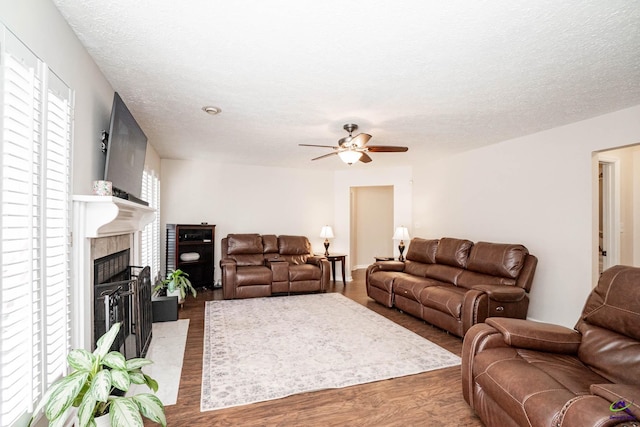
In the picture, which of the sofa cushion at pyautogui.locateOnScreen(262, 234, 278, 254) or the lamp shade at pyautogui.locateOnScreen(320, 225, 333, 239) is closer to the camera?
the sofa cushion at pyautogui.locateOnScreen(262, 234, 278, 254)

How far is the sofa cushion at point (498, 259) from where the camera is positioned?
3.76 metres

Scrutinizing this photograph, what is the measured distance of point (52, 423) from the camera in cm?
125

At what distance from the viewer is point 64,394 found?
1.26 m

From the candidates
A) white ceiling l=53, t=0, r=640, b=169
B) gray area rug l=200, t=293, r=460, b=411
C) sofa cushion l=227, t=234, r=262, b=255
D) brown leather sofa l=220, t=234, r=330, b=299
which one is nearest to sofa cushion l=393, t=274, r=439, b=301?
gray area rug l=200, t=293, r=460, b=411

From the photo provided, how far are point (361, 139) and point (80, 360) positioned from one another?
2.93 meters

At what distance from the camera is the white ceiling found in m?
1.79

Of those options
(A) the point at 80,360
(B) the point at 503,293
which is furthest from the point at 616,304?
(A) the point at 80,360

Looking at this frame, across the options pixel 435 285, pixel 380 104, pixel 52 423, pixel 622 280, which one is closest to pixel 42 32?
pixel 52 423

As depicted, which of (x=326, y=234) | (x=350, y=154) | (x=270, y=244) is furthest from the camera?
(x=326, y=234)

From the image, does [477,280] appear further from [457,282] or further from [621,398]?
[621,398]

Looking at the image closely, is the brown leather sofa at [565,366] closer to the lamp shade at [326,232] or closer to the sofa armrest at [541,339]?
the sofa armrest at [541,339]

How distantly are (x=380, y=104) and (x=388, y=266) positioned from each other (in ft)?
9.63

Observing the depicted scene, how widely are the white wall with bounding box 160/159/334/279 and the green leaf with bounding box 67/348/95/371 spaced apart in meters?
4.97

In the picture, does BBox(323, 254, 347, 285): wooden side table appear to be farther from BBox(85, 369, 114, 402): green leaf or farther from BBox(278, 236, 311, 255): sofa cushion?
BBox(85, 369, 114, 402): green leaf
